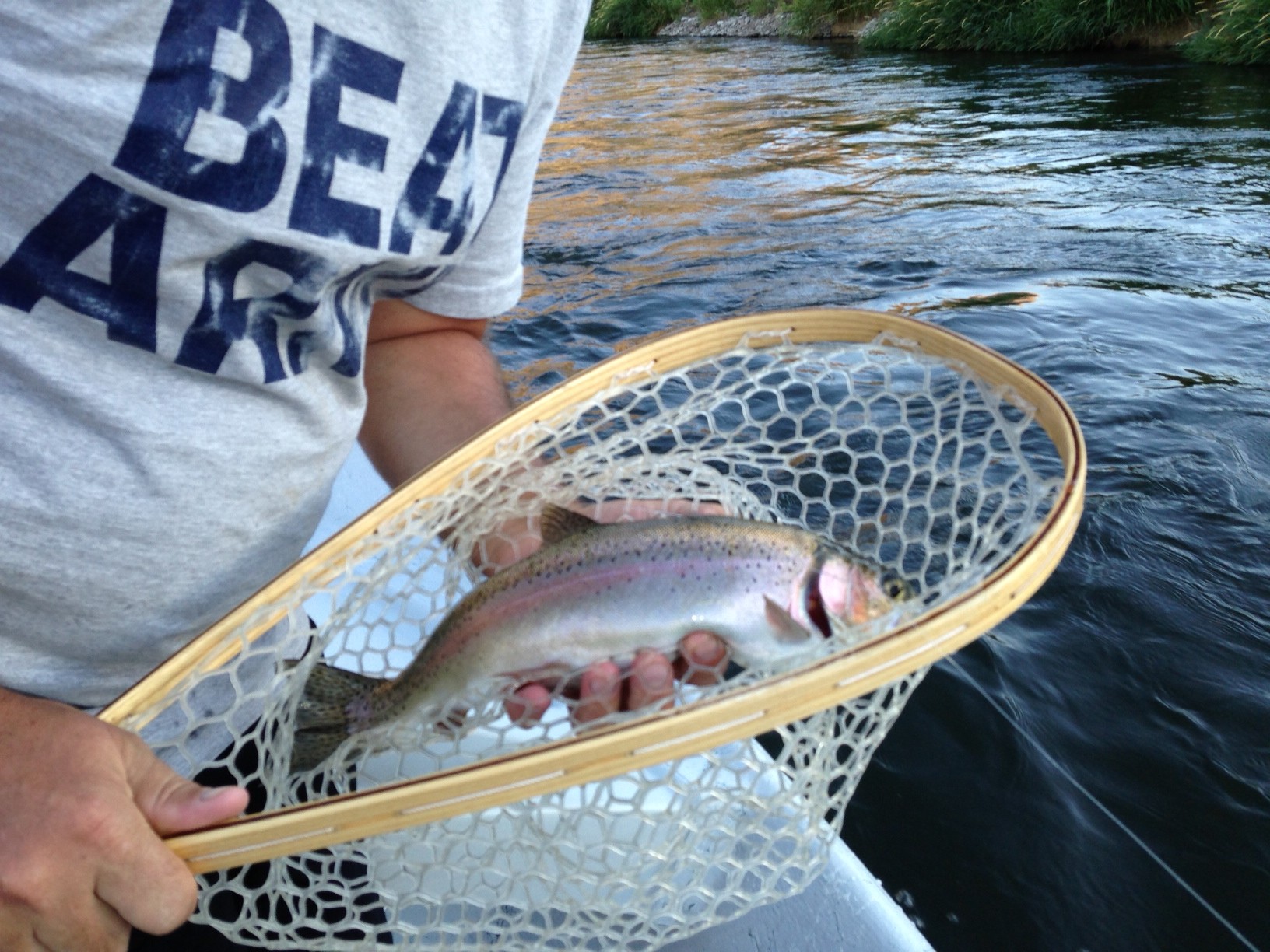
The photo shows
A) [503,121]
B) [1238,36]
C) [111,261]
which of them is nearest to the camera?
[111,261]

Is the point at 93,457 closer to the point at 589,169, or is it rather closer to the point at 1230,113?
the point at 589,169

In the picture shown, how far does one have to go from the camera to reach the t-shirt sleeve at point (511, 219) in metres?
1.71

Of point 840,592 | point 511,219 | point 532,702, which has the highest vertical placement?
point 511,219

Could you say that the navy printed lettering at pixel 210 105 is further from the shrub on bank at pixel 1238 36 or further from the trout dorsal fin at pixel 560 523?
the shrub on bank at pixel 1238 36

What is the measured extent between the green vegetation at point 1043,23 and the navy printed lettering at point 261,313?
1519 centimetres

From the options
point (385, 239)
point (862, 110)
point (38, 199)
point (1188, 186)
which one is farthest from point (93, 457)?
point (862, 110)

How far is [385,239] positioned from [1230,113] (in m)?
12.0

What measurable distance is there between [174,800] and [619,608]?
742mm

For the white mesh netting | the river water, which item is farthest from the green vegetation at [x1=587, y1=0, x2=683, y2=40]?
the white mesh netting

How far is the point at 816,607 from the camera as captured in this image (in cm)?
158

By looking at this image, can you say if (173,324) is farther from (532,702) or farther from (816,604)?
(816,604)

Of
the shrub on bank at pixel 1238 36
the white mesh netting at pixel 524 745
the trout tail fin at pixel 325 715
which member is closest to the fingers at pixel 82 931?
the white mesh netting at pixel 524 745

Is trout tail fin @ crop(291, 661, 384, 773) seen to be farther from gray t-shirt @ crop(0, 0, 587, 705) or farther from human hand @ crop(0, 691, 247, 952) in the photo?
human hand @ crop(0, 691, 247, 952)

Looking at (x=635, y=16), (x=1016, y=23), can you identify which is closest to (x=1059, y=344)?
(x=1016, y=23)
